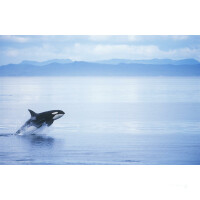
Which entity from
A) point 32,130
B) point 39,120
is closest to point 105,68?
point 39,120

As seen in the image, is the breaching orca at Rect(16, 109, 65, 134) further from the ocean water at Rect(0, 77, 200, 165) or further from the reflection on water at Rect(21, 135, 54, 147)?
the reflection on water at Rect(21, 135, 54, 147)

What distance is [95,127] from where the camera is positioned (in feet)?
36.0

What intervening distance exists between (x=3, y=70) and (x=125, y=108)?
11.9 ft

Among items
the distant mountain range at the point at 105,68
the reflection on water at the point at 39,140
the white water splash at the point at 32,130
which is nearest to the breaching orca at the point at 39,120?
the white water splash at the point at 32,130

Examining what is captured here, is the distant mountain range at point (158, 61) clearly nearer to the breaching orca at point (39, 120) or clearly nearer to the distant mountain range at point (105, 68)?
the distant mountain range at point (105, 68)

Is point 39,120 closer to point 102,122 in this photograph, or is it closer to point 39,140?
point 39,140

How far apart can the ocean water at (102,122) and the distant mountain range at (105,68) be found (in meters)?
0.18

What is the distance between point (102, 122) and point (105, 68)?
1.54m

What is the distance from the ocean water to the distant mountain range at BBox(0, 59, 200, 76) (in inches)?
7.1

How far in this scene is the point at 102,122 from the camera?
11391mm

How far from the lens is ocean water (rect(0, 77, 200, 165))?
9117 mm
